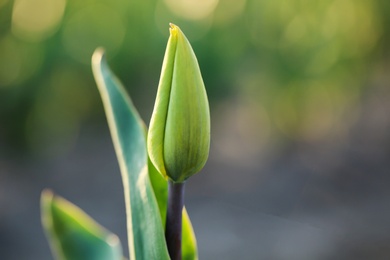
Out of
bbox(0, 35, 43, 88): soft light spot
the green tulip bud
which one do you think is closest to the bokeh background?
bbox(0, 35, 43, 88): soft light spot

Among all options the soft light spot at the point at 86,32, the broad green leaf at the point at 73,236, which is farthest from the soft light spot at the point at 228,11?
the broad green leaf at the point at 73,236

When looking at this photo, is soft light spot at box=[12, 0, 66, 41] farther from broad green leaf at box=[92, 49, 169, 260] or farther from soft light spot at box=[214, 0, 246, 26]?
broad green leaf at box=[92, 49, 169, 260]

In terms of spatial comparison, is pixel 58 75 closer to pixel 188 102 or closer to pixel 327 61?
pixel 327 61

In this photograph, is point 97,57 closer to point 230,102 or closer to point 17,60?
point 17,60

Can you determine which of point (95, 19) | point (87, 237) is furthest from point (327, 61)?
point (87, 237)

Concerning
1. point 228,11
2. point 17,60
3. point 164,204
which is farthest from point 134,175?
point 228,11

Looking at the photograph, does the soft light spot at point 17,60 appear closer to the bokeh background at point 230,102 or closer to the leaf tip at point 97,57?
the bokeh background at point 230,102
